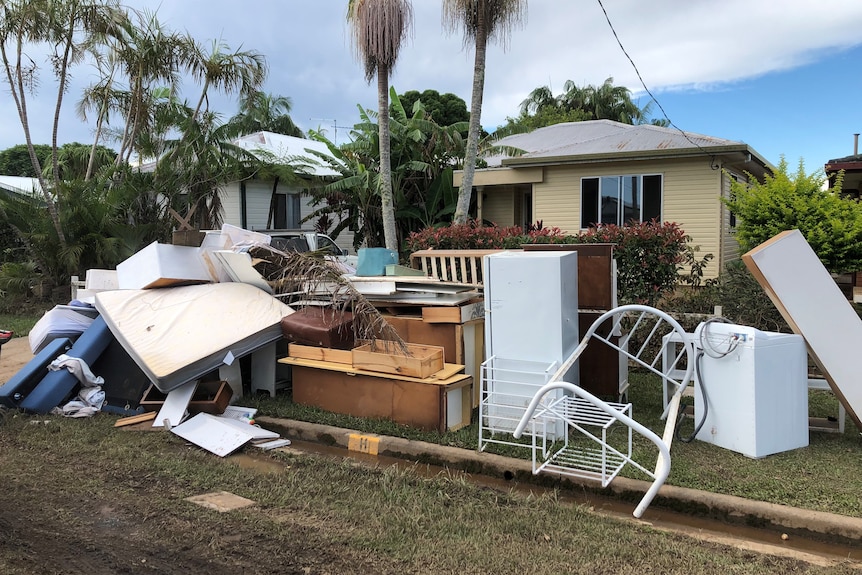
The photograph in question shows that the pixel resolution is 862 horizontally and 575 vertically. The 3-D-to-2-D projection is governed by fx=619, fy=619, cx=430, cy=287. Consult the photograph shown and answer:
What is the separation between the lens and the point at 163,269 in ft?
24.9

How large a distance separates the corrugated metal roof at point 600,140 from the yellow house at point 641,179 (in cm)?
3

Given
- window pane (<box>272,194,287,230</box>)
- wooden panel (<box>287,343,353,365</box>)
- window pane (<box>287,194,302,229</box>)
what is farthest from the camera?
window pane (<box>287,194,302,229</box>)

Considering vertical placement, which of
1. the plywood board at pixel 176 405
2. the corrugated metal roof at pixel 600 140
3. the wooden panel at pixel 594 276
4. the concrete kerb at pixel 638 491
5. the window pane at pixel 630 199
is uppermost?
the corrugated metal roof at pixel 600 140

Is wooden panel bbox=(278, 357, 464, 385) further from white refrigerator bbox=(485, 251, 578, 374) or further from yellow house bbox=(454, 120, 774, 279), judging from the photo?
yellow house bbox=(454, 120, 774, 279)

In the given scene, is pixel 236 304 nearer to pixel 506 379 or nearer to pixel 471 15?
pixel 506 379

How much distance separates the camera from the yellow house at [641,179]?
45.4 ft

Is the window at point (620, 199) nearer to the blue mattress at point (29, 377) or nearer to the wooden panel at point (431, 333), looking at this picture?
the wooden panel at point (431, 333)

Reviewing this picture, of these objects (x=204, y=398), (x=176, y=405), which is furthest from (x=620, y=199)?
(x=176, y=405)

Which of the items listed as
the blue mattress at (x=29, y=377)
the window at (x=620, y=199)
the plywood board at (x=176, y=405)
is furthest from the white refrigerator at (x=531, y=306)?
the window at (x=620, y=199)

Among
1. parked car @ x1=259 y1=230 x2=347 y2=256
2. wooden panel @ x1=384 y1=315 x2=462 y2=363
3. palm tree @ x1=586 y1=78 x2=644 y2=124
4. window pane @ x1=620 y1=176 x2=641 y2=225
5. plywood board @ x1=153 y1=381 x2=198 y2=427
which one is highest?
palm tree @ x1=586 y1=78 x2=644 y2=124

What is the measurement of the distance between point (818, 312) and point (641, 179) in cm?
1003

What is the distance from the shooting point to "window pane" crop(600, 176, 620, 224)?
1481cm

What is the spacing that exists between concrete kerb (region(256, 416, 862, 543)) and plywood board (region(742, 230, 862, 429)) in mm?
1482

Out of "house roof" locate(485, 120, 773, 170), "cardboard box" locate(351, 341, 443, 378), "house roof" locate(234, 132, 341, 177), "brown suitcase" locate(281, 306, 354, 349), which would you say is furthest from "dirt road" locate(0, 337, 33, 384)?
"house roof" locate(485, 120, 773, 170)
